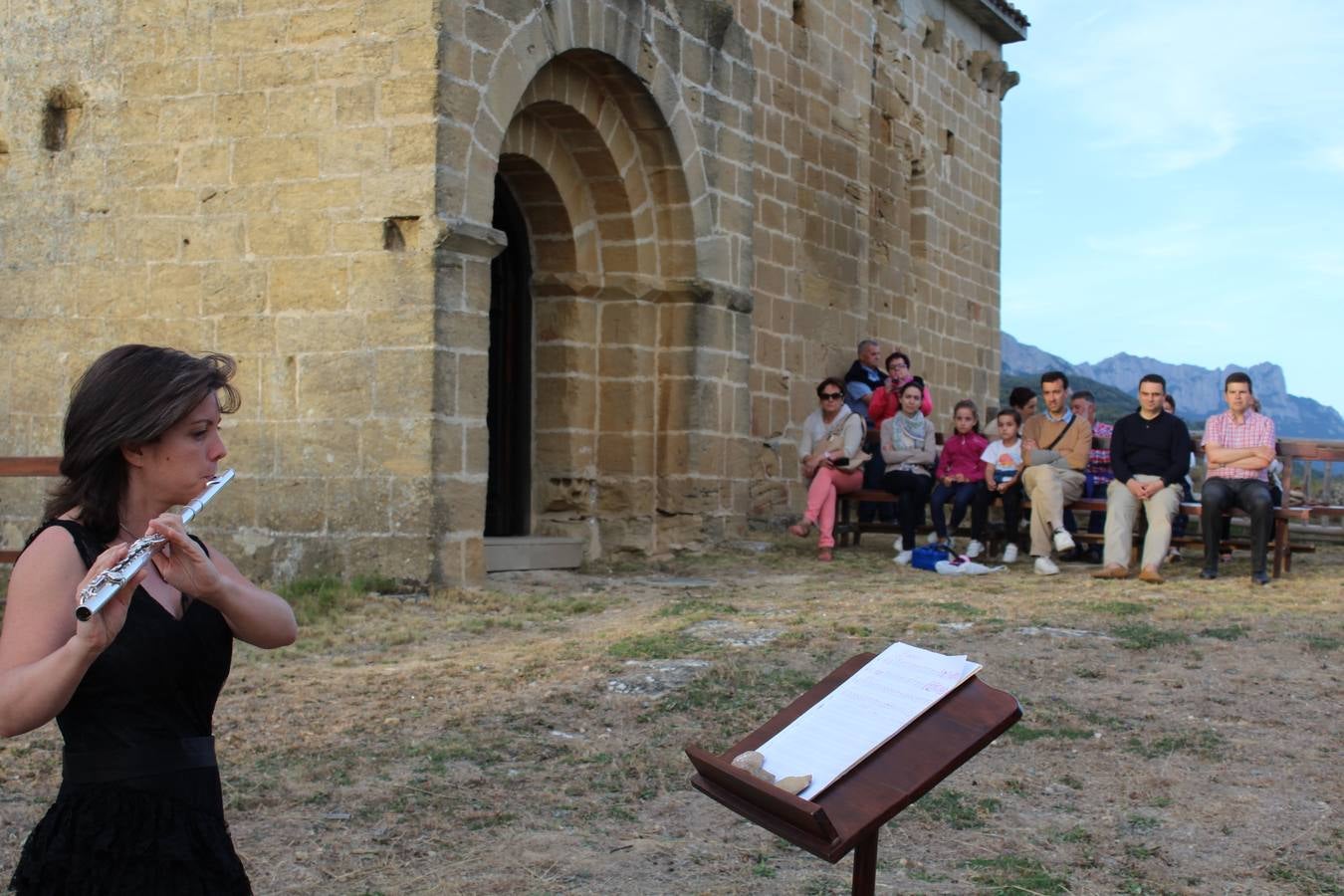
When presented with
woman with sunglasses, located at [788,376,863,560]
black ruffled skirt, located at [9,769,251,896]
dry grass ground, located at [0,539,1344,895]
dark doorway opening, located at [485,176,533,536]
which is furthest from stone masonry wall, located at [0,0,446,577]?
black ruffled skirt, located at [9,769,251,896]

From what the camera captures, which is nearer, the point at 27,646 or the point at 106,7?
the point at 27,646

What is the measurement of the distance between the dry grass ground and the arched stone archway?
2299 mm

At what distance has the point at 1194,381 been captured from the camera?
67812 millimetres

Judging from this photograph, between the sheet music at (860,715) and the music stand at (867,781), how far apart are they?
21mm

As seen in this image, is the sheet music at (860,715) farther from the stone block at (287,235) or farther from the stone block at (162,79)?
the stone block at (162,79)

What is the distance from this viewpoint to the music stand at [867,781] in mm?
2527

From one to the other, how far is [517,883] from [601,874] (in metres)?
0.23

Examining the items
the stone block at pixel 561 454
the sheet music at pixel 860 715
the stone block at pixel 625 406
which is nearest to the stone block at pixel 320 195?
the stone block at pixel 561 454

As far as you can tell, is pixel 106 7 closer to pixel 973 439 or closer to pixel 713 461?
pixel 713 461

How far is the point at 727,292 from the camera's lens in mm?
11008

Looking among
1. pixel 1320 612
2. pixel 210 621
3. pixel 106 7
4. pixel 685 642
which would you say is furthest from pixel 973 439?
pixel 210 621

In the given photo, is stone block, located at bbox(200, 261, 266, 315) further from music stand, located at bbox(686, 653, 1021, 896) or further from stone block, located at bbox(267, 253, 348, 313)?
music stand, located at bbox(686, 653, 1021, 896)

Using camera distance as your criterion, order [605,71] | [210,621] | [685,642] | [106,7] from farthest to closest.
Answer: [605,71] → [106,7] → [685,642] → [210,621]

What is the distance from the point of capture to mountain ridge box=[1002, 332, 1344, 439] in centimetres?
5853
